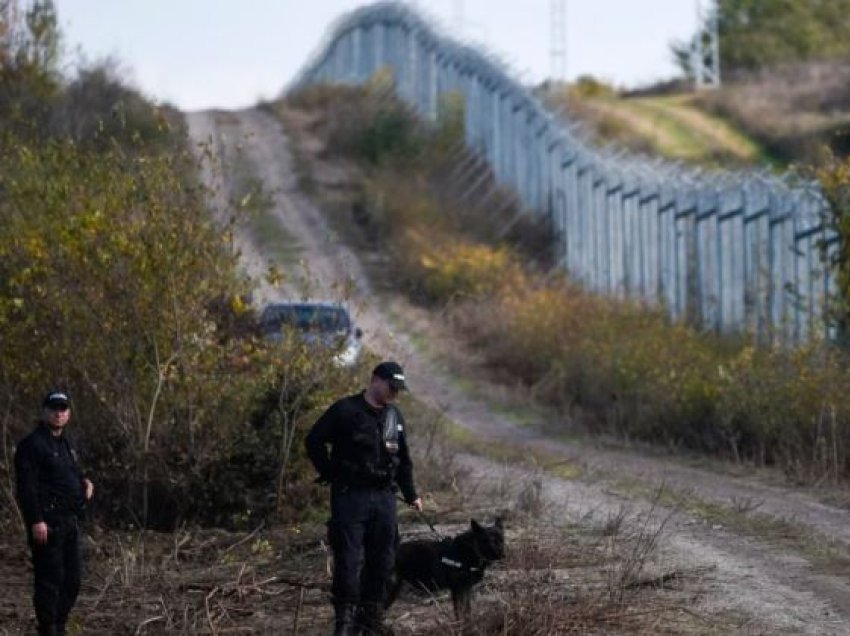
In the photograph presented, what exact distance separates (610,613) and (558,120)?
98.6 feet

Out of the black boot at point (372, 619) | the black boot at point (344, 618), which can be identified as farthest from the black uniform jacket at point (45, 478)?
the black boot at point (372, 619)

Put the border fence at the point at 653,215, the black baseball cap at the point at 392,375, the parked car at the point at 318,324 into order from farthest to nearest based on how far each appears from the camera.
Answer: the border fence at the point at 653,215 → the parked car at the point at 318,324 → the black baseball cap at the point at 392,375

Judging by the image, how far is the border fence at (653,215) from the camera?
2723 centimetres

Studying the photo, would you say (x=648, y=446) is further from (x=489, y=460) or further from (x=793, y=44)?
(x=793, y=44)

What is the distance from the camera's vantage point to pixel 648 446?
2425 centimetres

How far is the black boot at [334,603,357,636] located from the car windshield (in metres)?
5.94

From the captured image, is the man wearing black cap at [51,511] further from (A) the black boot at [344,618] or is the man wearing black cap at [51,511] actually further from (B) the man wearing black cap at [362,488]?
(A) the black boot at [344,618]

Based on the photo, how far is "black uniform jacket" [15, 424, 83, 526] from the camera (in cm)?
1207

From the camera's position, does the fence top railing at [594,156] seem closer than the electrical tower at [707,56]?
Yes

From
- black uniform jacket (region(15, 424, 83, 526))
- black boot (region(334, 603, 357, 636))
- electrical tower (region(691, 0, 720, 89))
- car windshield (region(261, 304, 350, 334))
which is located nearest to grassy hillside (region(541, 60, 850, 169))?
electrical tower (region(691, 0, 720, 89))

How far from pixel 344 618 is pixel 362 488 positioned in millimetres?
770

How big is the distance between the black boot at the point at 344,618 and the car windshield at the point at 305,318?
594 cm

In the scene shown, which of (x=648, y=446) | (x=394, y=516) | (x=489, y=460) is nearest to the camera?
(x=394, y=516)

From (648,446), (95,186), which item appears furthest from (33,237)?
(648,446)
